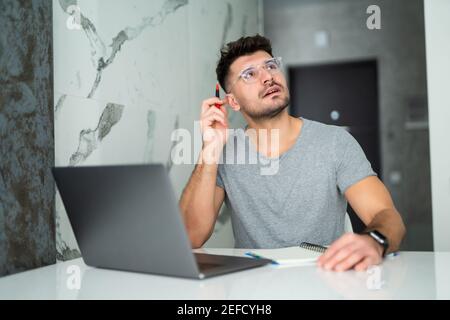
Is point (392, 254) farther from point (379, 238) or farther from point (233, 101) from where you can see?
point (233, 101)

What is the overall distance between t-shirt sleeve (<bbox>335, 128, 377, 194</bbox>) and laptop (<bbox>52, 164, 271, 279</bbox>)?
625 mm

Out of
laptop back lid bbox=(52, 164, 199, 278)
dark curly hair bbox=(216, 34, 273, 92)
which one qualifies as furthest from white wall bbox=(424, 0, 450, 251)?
laptop back lid bbox=(52, 164, 199, 278)

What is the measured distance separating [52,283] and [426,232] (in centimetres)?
390

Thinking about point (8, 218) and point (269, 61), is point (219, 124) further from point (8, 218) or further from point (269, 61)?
point (8, 218)

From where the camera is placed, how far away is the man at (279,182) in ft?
5.70

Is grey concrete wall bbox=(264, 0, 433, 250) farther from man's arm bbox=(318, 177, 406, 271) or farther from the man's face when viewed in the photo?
man's arm bbox=(318, 177, 406, 271)

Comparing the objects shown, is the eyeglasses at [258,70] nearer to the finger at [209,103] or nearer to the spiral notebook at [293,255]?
the finger at [209,103]

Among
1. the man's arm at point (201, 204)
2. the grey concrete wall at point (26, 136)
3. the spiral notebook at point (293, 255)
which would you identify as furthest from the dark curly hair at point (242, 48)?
the spiral notebook at point (293, 255)

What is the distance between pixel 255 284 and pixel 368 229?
0.46 metres

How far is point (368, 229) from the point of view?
51.2 inches

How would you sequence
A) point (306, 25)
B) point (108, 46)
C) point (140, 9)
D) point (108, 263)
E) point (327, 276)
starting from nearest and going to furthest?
point (327, 276) → point (108, 263) → point (108, 46) → point (140, 9) → point (306, 25)

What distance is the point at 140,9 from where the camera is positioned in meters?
1.94
